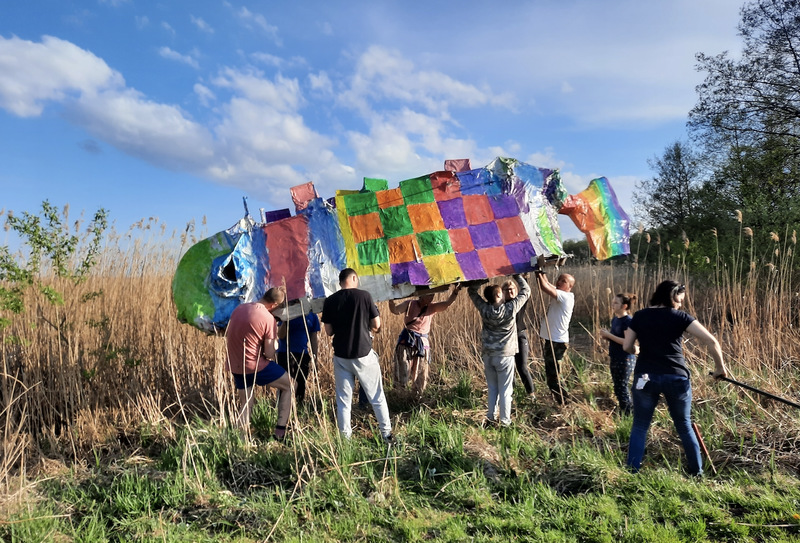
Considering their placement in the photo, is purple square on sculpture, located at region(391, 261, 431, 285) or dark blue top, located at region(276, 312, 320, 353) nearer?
purple square on sculpture, located at region(391, 261, 431, 285)

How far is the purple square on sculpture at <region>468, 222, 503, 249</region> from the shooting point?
15.0 ft

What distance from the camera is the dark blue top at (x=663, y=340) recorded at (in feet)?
11.8

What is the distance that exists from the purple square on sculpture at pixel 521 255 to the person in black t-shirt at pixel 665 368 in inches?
39.6

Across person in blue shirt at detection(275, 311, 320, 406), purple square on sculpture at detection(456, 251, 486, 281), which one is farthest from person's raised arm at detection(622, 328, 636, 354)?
person in blue shirt at detection(275, 311, 320, 406)

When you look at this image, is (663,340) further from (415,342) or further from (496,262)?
(415,342)

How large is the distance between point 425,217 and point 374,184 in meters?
0.56

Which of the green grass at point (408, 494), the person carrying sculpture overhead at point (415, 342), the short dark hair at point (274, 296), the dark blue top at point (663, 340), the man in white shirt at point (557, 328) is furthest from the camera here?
the person carrying sculpture overhead at point (415, 342)

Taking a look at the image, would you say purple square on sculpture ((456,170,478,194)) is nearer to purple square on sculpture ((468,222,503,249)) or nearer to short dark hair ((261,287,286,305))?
purple square on sculpture ((468,222,503,249))

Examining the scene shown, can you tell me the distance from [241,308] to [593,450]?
119 inches

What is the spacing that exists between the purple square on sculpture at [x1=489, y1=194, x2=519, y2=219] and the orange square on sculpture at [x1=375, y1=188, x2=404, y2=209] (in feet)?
2.74

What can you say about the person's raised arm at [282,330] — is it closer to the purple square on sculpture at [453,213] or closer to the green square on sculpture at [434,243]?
the green square on sculpture at [434,243]

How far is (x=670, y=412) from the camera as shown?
3715mm

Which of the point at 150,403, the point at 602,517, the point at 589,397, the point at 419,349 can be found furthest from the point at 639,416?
the point at 150,403

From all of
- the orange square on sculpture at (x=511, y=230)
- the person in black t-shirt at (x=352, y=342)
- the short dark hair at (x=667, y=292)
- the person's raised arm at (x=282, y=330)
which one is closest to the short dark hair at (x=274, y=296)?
the person in black t-shirt at (x=352, y=342)
